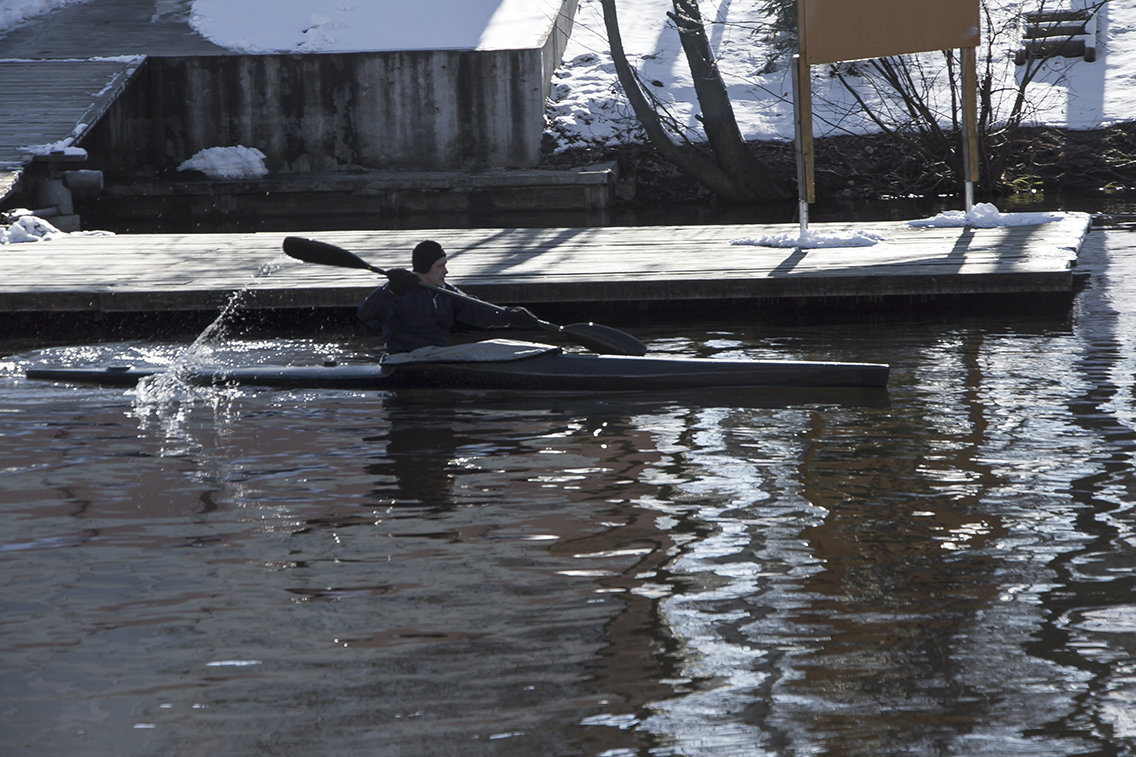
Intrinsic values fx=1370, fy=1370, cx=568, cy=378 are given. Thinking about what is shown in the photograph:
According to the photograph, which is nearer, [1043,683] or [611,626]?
[1043,683]

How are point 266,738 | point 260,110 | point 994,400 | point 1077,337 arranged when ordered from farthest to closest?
point 260,110
point 1077,337
point 994,400
point 266,738

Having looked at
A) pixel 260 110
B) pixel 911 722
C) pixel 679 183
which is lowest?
pixel 911 722

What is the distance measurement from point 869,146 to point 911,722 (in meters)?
17.3

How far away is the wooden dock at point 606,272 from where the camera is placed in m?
8.99

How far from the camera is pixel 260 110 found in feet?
63.9

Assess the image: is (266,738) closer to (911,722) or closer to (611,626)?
(611,626)

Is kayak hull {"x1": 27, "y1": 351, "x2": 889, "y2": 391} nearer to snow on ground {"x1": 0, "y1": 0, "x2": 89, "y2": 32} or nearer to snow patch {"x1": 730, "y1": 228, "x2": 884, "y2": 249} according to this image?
snow patch {"x1": 730, "y1": 228, "x2": 884, "y2": 249}

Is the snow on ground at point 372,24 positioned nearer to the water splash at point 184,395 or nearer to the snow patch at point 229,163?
the snow patch at point 229,163

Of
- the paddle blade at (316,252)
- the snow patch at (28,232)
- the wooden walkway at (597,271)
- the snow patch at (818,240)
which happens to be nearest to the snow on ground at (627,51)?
the snow patch at (28,232)

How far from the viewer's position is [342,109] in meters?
19.4

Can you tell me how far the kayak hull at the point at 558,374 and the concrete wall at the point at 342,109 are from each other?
40.5ft

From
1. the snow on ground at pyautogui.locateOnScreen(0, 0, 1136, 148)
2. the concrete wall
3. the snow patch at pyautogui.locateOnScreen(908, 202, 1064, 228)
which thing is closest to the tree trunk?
the snow on ground at pyautogui.locateOnScreen(0, 0, 1136, 148)

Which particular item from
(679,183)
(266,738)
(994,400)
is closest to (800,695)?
(266,738)

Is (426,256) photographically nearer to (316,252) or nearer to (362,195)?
(316,252)
